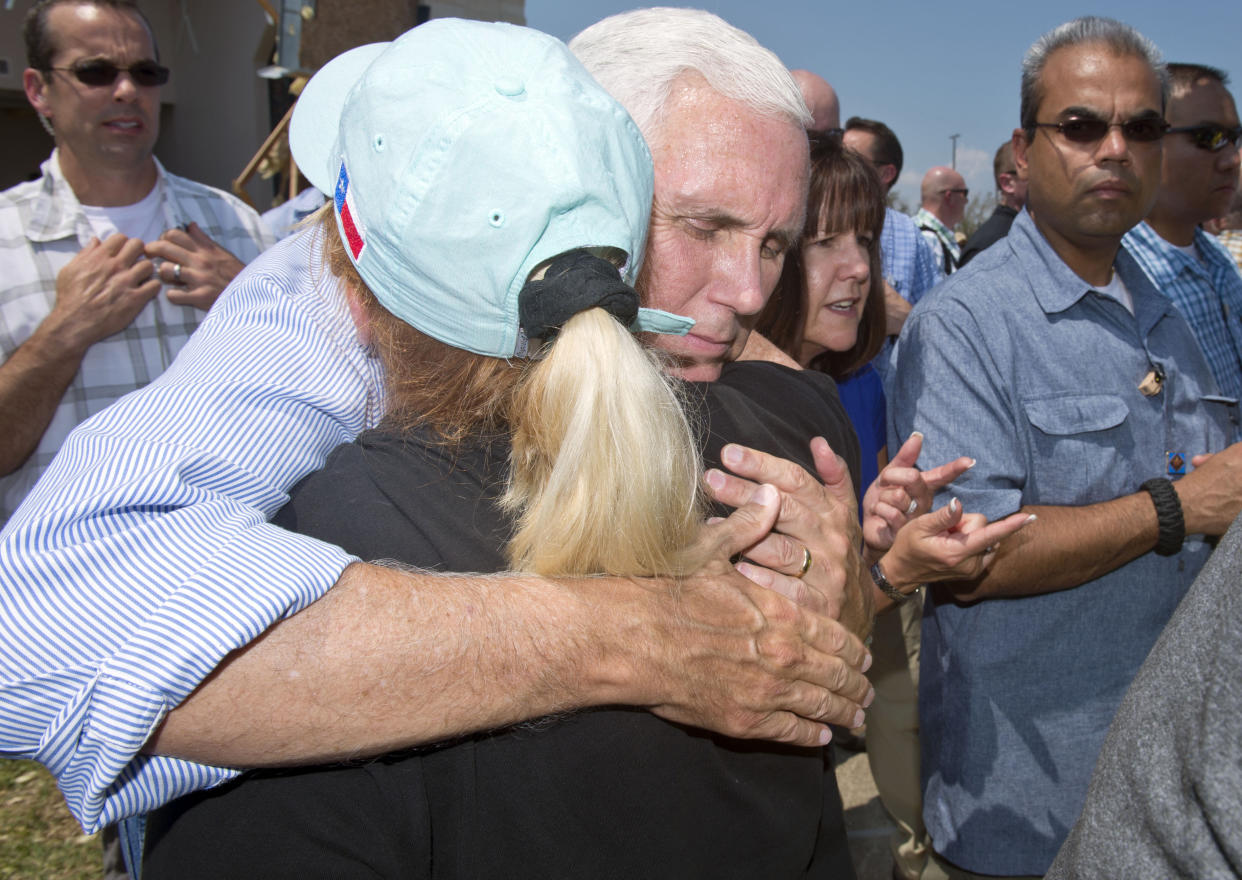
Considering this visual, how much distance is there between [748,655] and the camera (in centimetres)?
120

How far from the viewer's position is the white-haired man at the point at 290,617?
90cm

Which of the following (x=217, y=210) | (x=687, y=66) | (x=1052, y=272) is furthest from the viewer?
(x=217, y=210)

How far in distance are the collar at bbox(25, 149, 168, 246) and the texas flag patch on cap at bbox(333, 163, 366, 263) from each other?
95.6 inches

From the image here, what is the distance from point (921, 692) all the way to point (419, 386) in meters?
2.05

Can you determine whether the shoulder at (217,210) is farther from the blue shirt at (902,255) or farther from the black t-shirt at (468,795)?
the blue shirt at (902,255)

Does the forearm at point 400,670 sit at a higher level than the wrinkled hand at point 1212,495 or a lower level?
higher

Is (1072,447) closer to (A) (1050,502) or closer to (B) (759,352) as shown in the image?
(A) (1050,502)

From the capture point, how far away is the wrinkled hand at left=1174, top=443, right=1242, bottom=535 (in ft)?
7.42

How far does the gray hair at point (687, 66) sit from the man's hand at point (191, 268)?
1.80 meters

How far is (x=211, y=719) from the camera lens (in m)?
0.93

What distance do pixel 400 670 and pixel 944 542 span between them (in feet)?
4.37

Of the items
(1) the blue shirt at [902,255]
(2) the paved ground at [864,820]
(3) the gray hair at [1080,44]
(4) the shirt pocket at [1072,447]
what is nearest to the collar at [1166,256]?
(3) the gray hair at [1080,44]

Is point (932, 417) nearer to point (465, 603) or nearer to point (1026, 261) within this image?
point (1026, 261)

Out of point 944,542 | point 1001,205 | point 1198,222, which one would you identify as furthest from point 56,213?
point 1001,205
